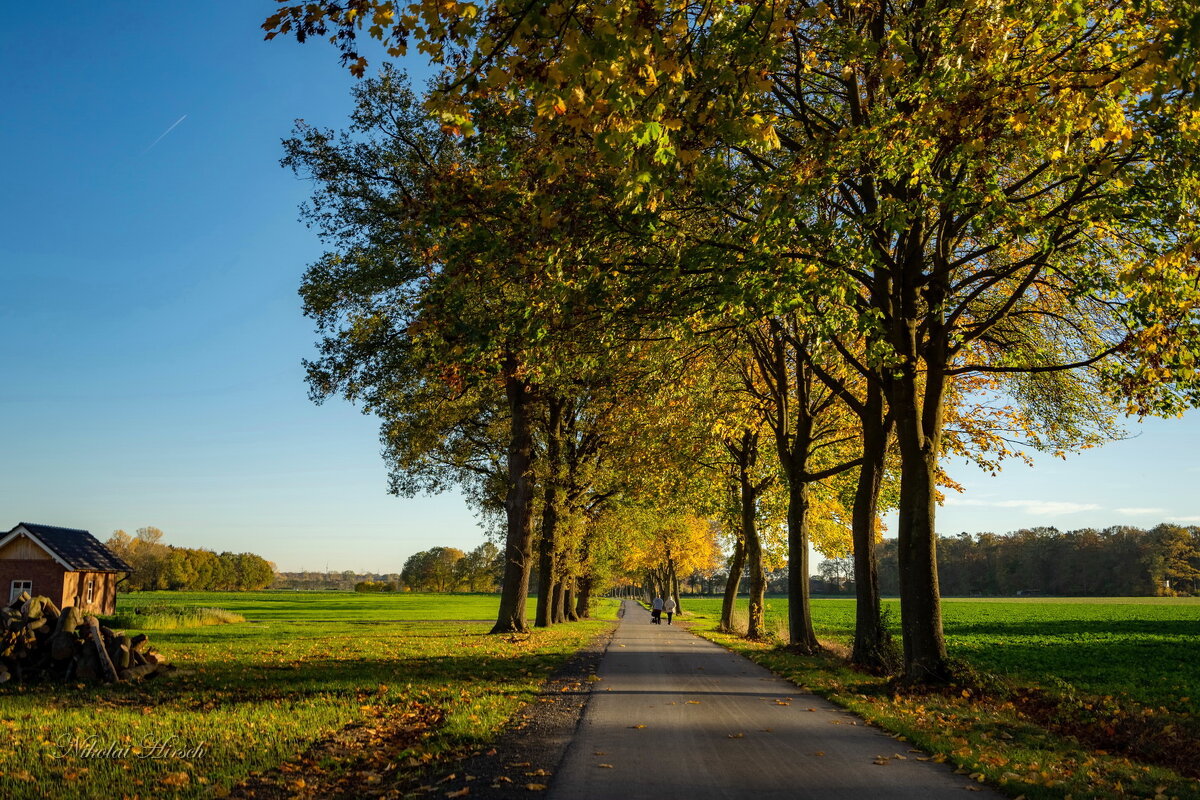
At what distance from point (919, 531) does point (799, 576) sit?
321 inches

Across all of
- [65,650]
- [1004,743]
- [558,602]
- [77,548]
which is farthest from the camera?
[77,548]

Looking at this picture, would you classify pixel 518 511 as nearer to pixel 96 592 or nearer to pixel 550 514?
pixel 550 514

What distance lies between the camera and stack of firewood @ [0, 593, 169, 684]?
1175 centimetres

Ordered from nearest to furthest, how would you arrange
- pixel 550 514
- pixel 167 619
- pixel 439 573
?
pixel 550 514
pixel 167 619
pixel 439 573

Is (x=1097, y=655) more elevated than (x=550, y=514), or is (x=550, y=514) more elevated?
(x=550, y=514)

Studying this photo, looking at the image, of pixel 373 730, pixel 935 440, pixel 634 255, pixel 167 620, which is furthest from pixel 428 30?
pixel 167 620

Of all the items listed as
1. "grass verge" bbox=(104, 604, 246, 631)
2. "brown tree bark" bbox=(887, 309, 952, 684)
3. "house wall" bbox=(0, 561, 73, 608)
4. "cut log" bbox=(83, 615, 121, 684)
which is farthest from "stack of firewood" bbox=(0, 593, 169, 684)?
"house wall" bbox=(0, 561, 73, 608)

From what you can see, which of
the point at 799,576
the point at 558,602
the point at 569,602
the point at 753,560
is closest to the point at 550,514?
the point at 753,560

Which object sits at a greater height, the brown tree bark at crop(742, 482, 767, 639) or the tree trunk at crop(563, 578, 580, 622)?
the brown tree bark at crop(742, 482, 767, 639)

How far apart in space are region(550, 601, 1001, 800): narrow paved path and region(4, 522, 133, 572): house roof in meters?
42.6

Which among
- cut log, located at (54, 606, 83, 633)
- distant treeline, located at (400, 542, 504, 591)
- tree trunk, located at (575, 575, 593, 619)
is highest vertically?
cut log, located at (54, 606, 83, 633)

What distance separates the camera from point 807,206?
472 inches

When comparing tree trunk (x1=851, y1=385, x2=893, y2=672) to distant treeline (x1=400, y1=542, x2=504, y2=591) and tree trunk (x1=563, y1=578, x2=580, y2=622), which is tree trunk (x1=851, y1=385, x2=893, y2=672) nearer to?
tree trunk (x1=563, y1=578, x2=580, y2=622)

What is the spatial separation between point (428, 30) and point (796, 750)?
24.6 feet
